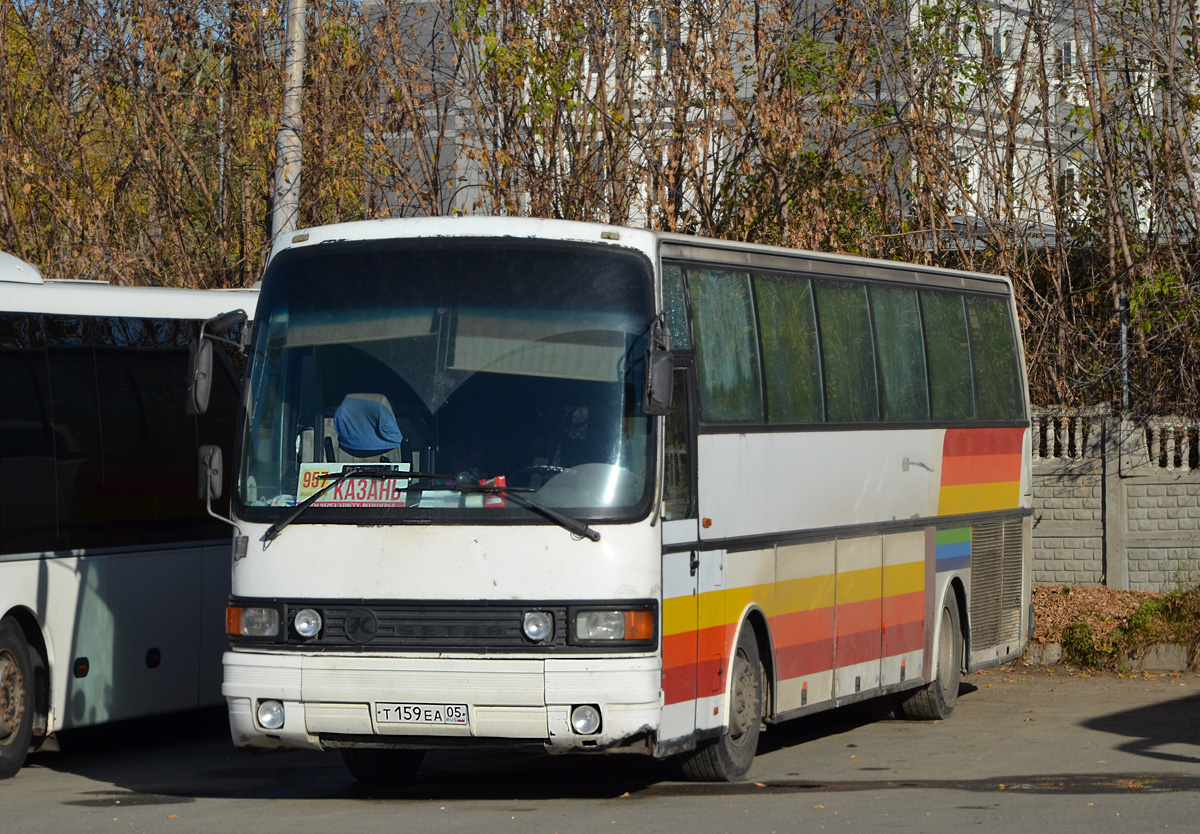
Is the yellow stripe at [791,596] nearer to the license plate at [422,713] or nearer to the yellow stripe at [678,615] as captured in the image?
the yellow stripe at [678,615]

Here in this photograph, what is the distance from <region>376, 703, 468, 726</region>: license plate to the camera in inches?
363

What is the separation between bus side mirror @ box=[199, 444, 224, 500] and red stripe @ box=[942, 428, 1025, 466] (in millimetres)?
5974

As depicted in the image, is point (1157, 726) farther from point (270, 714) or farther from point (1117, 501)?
point (270, 714)

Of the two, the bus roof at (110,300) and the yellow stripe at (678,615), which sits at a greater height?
the bus roof at (110,300)

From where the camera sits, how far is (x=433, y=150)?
22.7 m

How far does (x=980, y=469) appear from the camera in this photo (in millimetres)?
14633

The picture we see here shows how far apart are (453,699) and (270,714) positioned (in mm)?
1007

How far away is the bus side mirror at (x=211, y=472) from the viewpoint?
9953mm

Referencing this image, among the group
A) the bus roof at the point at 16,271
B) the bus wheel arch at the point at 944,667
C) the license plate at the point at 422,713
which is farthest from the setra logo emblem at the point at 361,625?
the bus wheel arch at the point at 944,667

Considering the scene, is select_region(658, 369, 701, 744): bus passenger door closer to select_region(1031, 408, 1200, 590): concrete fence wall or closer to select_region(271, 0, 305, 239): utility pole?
select_region(271, 0, 305, 239): utility pole

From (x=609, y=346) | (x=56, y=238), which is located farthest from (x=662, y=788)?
(x=56, y=238)

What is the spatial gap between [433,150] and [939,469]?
34.9ft

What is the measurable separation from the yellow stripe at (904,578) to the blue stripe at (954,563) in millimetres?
397

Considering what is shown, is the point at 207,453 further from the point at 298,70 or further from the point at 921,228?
the point at 921,228
